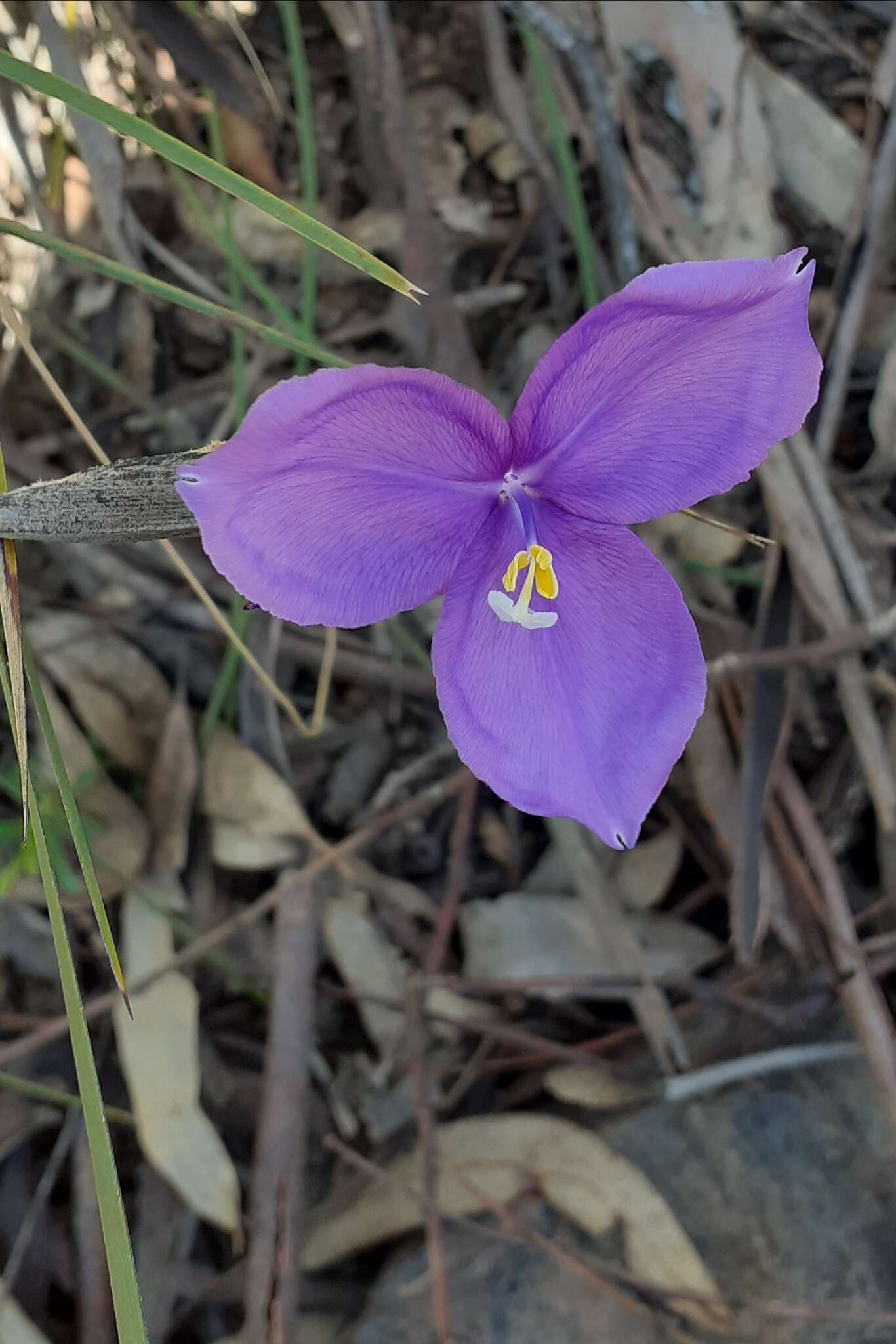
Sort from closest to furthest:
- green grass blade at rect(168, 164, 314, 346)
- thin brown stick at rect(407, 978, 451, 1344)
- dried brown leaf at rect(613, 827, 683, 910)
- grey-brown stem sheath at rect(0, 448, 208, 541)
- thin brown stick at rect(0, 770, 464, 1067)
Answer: grey-brown stem sheath at rect(0, 448, 208, 541)
thin brown stick at rect(407, 978, 451, 1344)
green grass blade at rect(168, 164, 314, 346)
thin brown stick at rect(0, 770, 464, 1067)
dried brown leaf at rect(613, 827, 683, 910)

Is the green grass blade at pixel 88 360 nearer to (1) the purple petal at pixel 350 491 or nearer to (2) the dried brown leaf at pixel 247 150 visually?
(2) the dried brown leaf at pixel 247 150

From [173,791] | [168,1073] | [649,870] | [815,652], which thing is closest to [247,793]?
[173,791]

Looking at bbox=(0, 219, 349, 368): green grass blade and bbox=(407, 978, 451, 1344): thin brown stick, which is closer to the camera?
bbox=(0, 219, 349, 368): green grass blade

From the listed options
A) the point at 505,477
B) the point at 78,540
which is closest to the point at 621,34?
the point at 505,477

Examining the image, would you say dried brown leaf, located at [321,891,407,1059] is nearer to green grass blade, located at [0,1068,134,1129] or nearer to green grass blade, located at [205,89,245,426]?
green grass blade, located at [0,1068,134,1129]

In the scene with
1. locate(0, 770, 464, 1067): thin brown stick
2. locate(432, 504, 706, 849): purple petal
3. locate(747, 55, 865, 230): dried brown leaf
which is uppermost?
locate(747, 55, 865, 230): dried brown leaf

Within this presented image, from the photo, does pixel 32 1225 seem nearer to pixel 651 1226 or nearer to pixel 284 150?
pixel 651 1226

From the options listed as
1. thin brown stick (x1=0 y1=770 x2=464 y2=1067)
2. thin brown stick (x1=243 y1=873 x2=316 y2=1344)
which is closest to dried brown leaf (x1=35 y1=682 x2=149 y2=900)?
thin brown stick (x1=0 y1=770 x2=464 y2=1067)
